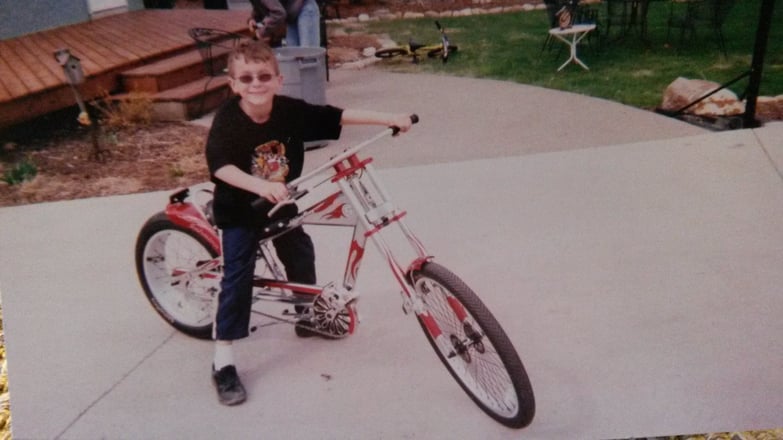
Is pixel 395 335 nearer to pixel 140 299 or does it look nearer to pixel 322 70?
pixel 140 299

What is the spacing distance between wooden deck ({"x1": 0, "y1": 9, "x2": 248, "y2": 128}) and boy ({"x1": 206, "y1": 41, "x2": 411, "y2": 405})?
29.7 inches

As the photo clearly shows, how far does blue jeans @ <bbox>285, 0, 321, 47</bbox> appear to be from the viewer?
4227 mm

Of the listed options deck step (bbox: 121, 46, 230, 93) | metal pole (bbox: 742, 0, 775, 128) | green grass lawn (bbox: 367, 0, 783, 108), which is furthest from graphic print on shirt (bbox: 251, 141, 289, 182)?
metal pole (bbox: 742, 0, 775, 128)

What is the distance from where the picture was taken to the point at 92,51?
2.92m

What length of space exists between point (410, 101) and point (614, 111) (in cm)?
99

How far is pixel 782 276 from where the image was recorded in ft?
7.88

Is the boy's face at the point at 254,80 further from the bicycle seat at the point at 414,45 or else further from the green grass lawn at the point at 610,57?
the bicycle seat at the point at 414,45

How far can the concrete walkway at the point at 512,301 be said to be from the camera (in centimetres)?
211

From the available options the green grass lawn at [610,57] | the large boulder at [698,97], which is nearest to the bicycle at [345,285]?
the green grass lawn at [610,57]

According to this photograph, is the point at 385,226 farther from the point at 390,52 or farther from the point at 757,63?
the point at 757,63

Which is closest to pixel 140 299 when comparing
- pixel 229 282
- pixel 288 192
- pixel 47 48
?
pixel 229 282

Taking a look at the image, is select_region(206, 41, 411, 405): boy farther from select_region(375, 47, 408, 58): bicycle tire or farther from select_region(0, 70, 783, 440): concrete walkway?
select_region(375, 47, 408, 58): bicycle tire

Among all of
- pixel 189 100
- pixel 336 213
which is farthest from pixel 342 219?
pixel 189 100

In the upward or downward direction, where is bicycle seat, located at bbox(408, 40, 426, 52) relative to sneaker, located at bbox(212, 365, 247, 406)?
upward
